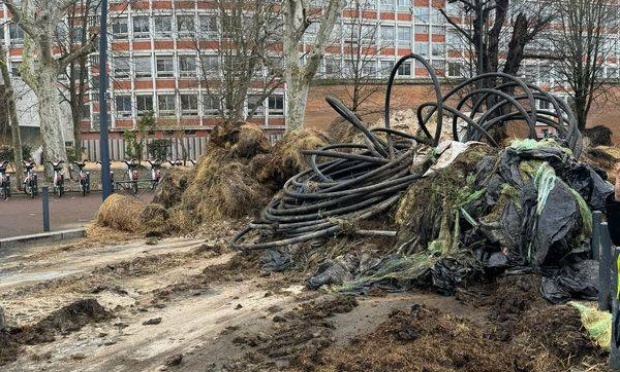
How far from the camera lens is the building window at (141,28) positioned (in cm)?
6220

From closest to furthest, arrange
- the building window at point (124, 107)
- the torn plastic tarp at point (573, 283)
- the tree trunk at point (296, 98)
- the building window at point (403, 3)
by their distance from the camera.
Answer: the torn plastic tarp at point (573, 283) < the tree trunk at point (296, 98) < the building window at point (124, 107) < the building window at point (403, 3)

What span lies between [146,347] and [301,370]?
57.6 inches

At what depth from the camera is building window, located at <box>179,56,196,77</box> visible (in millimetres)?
61156

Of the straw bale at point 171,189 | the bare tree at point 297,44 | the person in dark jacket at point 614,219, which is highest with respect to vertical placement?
the bare tree at point 297,44

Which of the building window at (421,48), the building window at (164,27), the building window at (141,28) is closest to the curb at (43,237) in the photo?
the building window at (164,27)

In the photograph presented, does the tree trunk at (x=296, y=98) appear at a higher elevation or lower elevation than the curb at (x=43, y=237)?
higher

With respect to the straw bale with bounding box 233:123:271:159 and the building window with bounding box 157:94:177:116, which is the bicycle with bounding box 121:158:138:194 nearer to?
the straw bale with bounding box 233:123:271:159

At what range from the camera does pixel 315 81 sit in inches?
1638

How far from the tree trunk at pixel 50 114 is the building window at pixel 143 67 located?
124 feet

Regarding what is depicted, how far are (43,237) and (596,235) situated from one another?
33.4ft

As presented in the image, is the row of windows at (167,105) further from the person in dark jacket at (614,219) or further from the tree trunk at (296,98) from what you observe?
the person in dark jacket at (614,219)

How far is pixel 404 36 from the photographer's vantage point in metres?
69.8

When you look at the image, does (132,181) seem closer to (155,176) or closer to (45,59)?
(155,176)

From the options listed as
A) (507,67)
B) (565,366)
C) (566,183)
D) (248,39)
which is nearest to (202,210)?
(566,183)
